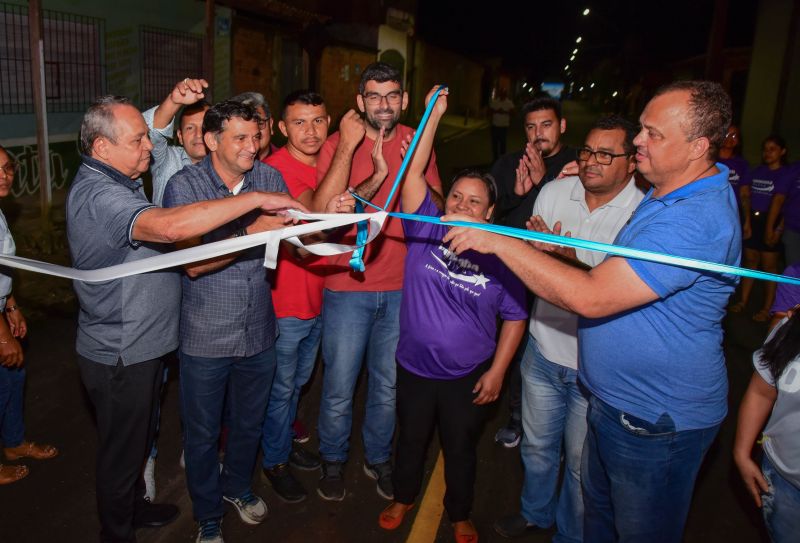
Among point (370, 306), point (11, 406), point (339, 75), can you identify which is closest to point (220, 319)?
point (370, 306)

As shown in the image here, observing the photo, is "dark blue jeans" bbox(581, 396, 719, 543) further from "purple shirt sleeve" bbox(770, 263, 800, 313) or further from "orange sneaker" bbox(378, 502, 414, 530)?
"orange sneaker" bbox(378, 502, 414, 530)

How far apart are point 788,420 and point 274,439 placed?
113 inches

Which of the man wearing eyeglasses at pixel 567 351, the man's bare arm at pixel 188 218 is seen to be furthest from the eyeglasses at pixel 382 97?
the man's bare arm at pixel 188 218

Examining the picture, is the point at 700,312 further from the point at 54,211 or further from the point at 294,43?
the point at 294,43

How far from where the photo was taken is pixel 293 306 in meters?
3.66

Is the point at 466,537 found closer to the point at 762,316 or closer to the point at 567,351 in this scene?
the point at 567,351

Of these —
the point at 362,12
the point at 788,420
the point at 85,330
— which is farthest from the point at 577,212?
the point at 362,12

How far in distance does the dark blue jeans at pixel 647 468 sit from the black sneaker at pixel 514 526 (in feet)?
3.49

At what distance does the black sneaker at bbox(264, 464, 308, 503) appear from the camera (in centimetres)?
372

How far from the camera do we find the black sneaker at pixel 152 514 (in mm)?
3408

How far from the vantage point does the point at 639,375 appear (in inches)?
92.9

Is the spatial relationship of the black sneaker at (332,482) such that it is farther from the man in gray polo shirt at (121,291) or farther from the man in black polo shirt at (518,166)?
the man in black polo shirt at (518,166)

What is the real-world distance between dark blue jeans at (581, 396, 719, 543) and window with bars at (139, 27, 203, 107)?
34.8 feet

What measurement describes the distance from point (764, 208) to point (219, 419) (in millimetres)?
7004
